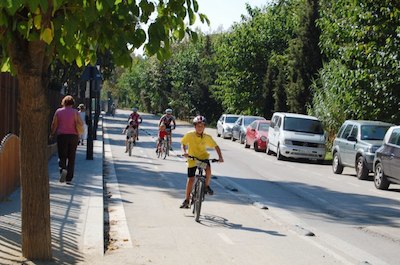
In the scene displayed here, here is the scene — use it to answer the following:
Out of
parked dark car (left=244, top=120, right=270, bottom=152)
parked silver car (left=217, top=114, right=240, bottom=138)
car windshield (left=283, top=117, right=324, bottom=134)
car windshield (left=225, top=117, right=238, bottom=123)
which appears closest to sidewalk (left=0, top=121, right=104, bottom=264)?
car windshield (left=283, top=117, right=324, bottom=134)

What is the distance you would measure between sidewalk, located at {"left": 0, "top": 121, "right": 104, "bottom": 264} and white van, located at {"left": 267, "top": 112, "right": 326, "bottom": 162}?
12.2 meters

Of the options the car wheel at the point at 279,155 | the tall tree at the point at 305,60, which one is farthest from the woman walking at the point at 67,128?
the tall tree at the point at 305,60

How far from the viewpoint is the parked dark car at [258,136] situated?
30.0 metres

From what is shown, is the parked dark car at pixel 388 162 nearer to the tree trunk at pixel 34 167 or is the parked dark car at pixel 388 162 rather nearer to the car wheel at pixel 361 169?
the car wheel at pixel 361 169

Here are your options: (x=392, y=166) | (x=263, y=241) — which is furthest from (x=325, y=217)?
(x=392, y=166)

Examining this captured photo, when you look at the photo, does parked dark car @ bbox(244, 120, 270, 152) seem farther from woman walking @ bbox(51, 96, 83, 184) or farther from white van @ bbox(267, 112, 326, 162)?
woman walking @ bbox(51, 96, 83, 184)

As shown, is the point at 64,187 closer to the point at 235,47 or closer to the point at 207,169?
the point at 207,169

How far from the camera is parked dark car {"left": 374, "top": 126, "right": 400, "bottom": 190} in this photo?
15539 mm

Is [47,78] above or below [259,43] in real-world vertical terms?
below

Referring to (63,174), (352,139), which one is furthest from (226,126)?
(63,174)

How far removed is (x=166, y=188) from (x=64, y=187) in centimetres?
254

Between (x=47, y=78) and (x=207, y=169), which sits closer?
(x=47, y=78)

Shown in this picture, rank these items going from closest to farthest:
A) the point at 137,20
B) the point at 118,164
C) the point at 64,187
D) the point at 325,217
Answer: the point at 137,20
the point at 325,217
the point at 64,187
the point at 118,164

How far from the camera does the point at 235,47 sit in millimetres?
56188
